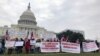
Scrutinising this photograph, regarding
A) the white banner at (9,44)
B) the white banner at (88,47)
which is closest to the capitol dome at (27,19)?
the white banner at (9,44)

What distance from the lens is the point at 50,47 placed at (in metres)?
21.4

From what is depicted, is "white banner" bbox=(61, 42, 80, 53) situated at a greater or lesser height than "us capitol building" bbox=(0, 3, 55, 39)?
lesser

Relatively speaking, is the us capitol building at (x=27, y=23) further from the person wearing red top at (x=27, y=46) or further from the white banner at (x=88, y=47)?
the person wearing red top at (x=27, y=46)

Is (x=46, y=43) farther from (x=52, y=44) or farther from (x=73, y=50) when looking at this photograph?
(x=73, y=50)

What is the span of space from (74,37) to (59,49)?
66.2 m

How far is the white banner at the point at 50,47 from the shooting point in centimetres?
2141

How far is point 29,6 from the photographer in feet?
448

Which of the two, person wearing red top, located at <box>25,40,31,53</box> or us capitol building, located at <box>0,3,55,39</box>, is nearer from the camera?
person wearing red top, located at <box>25,40,31,53</box>

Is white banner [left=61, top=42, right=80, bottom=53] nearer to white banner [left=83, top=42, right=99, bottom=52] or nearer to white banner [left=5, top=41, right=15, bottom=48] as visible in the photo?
white banner [left=83, top=42, right=99, bottom=52]

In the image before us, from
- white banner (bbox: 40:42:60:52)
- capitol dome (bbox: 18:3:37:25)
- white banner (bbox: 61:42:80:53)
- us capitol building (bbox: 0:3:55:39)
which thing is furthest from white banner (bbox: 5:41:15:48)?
capitol dome (bbox: 18:3:37:25)

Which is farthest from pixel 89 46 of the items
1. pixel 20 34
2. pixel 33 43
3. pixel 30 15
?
pixel 30 15

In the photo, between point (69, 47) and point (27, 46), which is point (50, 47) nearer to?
point (69, 47)

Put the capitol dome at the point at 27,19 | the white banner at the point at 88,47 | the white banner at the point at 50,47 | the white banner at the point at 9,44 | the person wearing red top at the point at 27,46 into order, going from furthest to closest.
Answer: the capitol dome at the point at 27,19, the white banner at the point at 88,47, the white banner at the point at 9,44, the person wearing red top at the point at 27,46, the white banner at the point at 50,47

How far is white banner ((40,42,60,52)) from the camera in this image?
21406 millimetres
